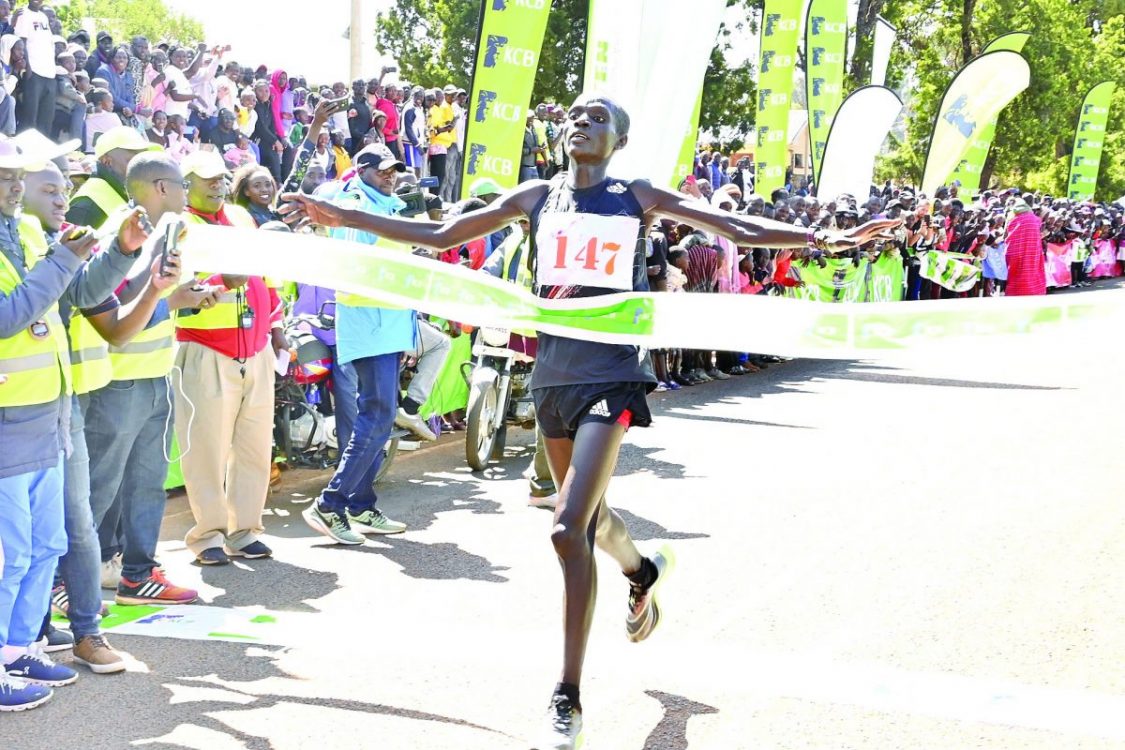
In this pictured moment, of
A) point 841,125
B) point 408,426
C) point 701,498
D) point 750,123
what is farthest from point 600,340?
point 750,123

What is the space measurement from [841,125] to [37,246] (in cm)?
2073

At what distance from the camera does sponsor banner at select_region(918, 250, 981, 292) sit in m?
22.0

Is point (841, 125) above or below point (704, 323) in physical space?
above

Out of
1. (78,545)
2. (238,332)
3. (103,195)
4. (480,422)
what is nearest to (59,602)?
(78,545)

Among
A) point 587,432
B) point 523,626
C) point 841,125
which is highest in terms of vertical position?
point 841,125

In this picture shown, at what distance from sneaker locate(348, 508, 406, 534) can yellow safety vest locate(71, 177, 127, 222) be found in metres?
2.30

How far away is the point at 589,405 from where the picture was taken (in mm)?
4762

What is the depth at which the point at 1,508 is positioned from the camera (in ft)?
15.6

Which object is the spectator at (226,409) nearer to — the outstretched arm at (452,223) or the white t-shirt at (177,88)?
the outstretched arm at (452,223)

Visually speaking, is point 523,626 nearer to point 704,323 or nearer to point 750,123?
point 704,323

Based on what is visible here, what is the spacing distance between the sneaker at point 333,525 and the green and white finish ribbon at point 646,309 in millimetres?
2455

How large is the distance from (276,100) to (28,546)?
1511cm

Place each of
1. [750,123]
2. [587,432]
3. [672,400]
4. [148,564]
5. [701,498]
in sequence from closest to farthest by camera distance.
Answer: [587,432], [148,564], [701,498], [672,400], [750,123]

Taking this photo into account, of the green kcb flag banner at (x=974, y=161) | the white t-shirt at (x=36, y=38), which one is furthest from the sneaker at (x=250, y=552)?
the green kcb flag banner at (x=974, y=161)
